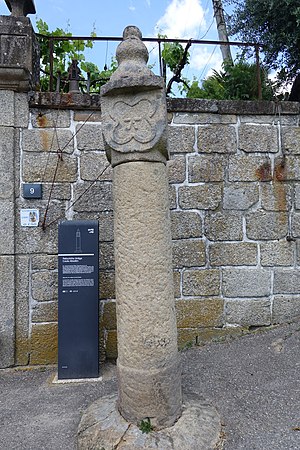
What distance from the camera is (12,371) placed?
331cm

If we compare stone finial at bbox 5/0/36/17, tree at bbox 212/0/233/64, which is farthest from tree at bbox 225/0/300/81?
stone finial at bbox 5/0/36/17

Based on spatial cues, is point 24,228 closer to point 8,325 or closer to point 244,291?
point 8,325

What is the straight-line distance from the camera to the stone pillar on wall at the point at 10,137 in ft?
10.9

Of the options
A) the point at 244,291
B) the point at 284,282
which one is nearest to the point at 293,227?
the point at 284,282

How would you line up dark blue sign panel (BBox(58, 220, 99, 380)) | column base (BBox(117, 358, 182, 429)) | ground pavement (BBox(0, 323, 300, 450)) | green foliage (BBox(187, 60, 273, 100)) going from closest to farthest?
1. column base (BBox(117, 358, 182, 429))
2. ground pavement (BBox(0, 323, 300, 450))
3. dark blue sign panel (BBox(58, 220, 99, 380))
4. green foliage (BBox(187, 60, 273, 100))

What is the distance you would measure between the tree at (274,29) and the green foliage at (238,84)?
38 centimetres

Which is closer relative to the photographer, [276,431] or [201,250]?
[276,431]

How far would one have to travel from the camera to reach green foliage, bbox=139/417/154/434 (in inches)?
77.0

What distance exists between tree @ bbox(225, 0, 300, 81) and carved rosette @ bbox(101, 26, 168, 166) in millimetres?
3035

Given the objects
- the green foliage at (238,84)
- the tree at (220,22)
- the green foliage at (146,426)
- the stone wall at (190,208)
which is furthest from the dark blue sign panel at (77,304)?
the tree at (220,22)

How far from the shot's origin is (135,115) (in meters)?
2.02

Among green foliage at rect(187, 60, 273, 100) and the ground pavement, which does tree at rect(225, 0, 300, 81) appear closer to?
green foliage at rect(187, 60, 273, 100)

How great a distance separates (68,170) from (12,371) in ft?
6.34

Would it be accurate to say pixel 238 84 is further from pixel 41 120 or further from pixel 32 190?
pixel 32 190
